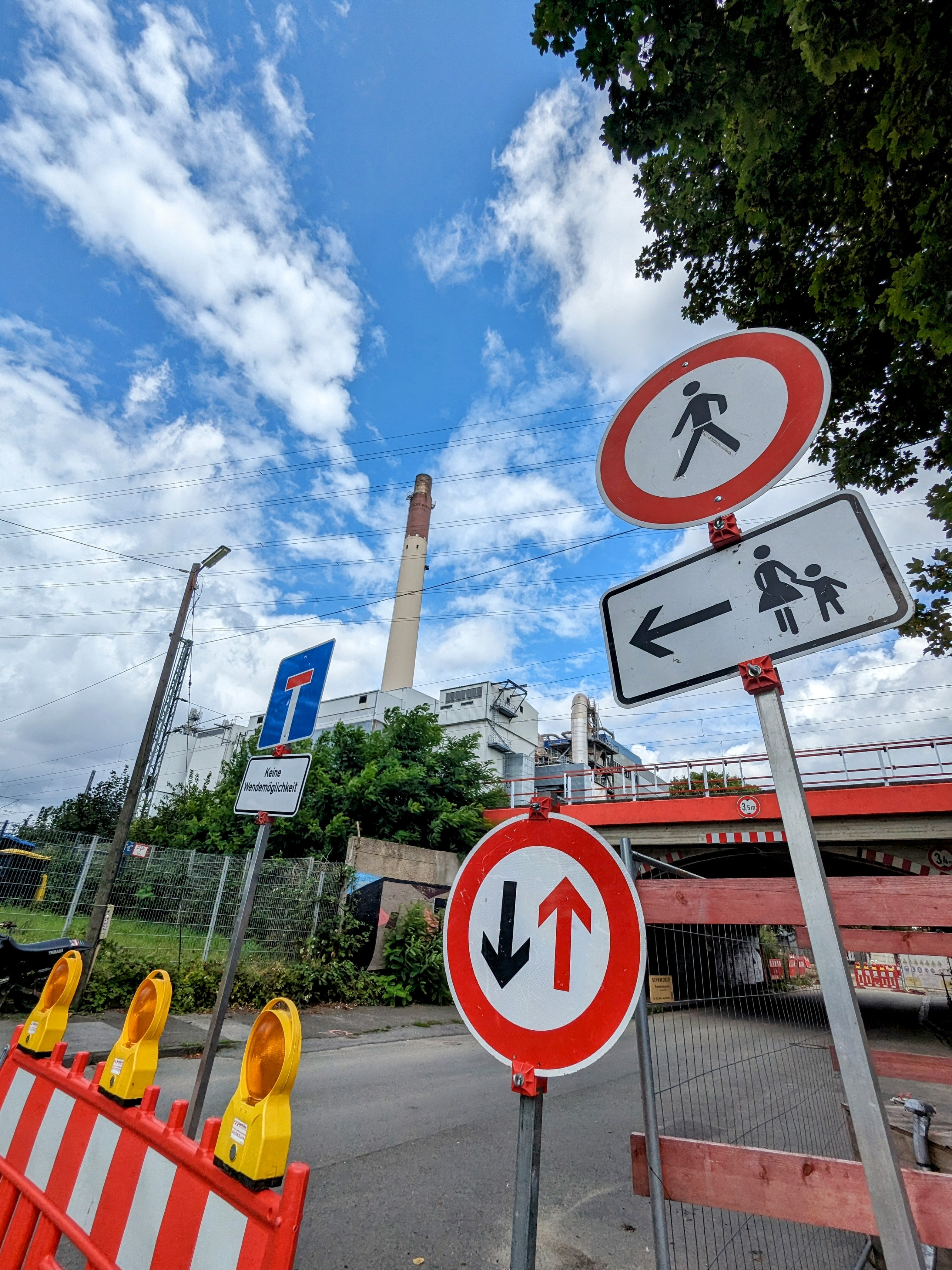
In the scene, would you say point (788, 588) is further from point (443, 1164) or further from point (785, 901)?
point (443, 1164)

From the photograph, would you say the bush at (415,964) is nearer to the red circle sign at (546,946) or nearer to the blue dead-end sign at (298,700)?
the blue dead-end sign at (298,700)

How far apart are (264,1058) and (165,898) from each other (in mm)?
9529

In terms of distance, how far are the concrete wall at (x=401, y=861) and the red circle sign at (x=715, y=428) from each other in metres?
12.1

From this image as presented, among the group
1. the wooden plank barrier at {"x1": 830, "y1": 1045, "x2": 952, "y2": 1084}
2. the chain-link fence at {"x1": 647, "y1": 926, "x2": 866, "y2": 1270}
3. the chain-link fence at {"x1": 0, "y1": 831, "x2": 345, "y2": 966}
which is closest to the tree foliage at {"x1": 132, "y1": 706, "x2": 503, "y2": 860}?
the chain-link fence at {"x1": 0, "y1": 831, "x2": 345, "y2": 966}

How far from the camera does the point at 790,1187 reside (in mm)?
1505

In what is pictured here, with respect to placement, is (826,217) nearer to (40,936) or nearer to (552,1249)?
(552,1249)

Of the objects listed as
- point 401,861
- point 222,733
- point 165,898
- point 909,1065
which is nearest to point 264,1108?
point 909,1065

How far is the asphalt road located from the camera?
3.05 metres

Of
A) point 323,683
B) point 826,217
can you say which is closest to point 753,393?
point 323,683

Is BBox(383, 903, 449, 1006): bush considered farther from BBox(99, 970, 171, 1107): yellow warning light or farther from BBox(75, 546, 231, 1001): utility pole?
BBox(99, 970, 171, 1107): yellow warning light

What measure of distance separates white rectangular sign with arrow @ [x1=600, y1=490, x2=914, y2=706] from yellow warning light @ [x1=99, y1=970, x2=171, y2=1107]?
1.71 m

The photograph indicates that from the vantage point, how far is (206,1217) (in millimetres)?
1502

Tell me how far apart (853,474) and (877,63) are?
3.86 meters

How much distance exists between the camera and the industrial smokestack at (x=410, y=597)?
1382 inches
